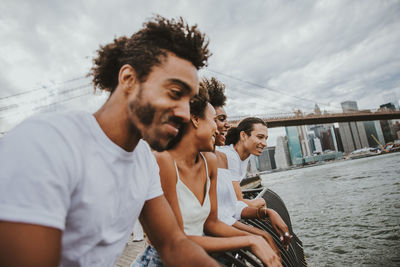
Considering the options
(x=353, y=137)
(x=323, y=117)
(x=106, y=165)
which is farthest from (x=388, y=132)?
(x=106, y=165)

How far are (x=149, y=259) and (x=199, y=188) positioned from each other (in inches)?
19.6

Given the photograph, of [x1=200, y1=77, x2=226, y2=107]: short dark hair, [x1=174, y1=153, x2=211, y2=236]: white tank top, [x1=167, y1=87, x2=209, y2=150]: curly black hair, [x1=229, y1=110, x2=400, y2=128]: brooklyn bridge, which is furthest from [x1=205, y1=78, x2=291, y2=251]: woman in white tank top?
[x1=229, y1=110, x2=400, y2=128]: brooklyn bridge

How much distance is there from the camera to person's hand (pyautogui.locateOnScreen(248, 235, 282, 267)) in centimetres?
121

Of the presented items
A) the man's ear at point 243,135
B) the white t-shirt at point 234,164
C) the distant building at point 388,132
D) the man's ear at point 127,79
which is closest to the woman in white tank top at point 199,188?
the man's ear at point 127,79

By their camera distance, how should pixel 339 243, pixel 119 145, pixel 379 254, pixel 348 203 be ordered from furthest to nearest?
pixel 348 203 < pixel 339 243 < pixel 379 254 < pixel 119 145

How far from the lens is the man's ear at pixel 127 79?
1054mm

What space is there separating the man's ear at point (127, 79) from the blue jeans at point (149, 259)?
2.90ft

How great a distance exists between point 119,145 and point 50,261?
460 mm

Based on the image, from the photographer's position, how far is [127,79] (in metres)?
1.07

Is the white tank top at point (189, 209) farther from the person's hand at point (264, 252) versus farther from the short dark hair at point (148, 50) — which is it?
the short dark hair at point (148, 50)

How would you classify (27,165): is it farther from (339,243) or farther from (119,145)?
(339,243)

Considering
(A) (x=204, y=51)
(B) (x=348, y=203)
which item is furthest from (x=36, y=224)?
(B) (x=348, y=203)

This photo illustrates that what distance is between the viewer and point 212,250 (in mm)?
1245

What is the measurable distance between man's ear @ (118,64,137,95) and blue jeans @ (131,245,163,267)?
2.90ft
